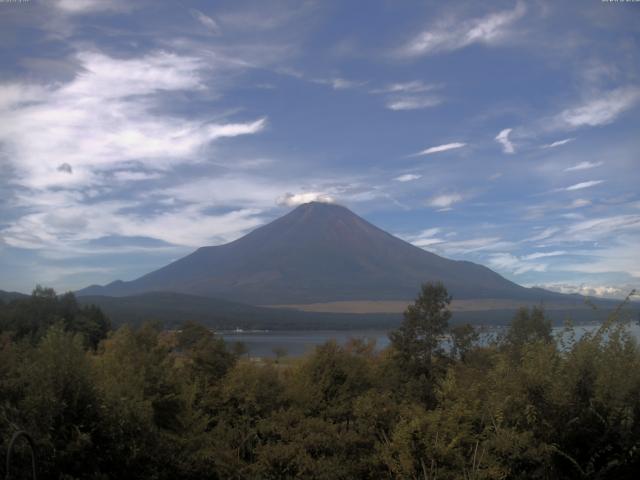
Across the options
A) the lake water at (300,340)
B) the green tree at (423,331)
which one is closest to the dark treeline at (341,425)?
the lake water at (300,340)

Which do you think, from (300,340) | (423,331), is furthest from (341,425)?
(300,340)

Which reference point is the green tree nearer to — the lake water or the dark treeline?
the lake water

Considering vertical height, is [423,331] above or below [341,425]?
above

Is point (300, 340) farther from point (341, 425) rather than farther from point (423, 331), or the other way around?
point (341, 425)

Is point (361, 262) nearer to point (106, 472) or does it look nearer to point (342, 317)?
point (342, 317)

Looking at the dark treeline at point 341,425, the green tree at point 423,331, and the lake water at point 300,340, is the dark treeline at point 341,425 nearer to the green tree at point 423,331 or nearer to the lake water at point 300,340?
the lake water at point 300,340

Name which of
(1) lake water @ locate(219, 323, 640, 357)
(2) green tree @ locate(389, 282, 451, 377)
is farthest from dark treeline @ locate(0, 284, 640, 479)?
(2) green tree @ locate(389, 282, 451, 377)

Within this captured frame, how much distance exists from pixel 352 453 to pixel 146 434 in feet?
8.47

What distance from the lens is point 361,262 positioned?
193 metres

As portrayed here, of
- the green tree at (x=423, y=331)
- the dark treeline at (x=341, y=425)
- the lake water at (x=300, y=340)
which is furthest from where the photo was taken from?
the green tree at (x=423, y=331)

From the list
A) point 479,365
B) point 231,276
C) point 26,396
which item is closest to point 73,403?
point 26,396

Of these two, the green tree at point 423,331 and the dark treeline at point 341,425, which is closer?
the dark treeline at point 341,425

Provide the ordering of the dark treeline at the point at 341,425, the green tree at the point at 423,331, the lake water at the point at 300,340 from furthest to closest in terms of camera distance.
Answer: the green tree at the point at 423,331 < the lake water at the point at 300,340 < the dark treeline at the point at 341,425

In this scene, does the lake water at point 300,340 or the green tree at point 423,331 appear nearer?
the lake water at point 300,340
